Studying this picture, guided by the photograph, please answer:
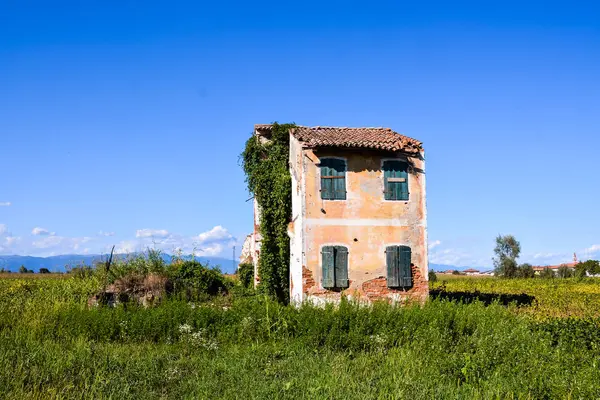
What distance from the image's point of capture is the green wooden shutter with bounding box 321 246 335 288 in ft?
68.7

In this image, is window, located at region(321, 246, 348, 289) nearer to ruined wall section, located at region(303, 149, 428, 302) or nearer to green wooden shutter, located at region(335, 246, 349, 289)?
green wooden shutter, located at region(335, 246, 349, 289)

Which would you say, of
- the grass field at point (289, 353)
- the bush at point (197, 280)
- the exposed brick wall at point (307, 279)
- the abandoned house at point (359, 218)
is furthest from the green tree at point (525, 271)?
the grass field at point (289, 353)

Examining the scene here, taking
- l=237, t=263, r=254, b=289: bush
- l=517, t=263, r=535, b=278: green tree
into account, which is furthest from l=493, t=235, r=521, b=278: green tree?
l=237, t=263, r=254, b=289: bush

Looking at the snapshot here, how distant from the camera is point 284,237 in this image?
24.1 m

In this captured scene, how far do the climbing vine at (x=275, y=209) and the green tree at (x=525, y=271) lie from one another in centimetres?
4085

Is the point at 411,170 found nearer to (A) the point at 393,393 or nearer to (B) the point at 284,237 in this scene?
(B) the point at 284,237

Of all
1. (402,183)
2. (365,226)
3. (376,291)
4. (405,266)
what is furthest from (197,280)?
(402,183)

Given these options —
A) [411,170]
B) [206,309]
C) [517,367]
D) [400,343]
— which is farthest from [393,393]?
[411,170]

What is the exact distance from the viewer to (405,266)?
2159 cm

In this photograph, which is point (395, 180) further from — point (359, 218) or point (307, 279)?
point (307, 279)

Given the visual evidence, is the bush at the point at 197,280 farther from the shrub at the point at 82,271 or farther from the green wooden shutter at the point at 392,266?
the green wooden shutter at the point at 392,266

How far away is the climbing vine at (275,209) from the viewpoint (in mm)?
24109

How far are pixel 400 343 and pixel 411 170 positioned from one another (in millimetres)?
9108

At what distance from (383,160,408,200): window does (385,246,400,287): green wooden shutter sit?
6.43ft
